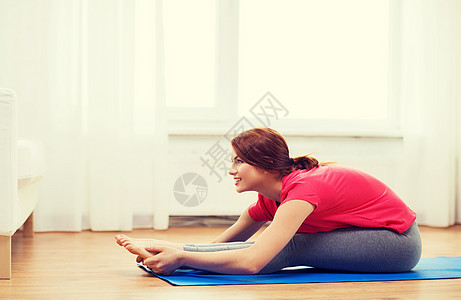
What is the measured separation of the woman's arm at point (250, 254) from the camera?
170cm

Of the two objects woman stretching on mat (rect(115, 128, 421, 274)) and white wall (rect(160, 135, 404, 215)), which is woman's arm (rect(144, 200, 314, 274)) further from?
white wall (rect(160, 135, 404, 215))

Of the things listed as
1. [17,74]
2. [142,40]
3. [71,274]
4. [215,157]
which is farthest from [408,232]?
[17,74]

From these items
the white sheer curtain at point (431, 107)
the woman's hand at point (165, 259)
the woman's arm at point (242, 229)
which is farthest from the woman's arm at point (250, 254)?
the white sheer curtain at point (431, 107)

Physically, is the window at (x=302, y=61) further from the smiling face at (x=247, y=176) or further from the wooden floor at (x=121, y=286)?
the smiling face at (x=247, y=176)

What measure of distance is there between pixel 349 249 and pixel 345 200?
0.17m

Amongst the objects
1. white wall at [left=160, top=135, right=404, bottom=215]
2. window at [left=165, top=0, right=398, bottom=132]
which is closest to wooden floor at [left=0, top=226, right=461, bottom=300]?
white wall at [left=160, top=135, right=404, bottom=215]

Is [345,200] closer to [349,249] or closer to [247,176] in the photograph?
[349,249]

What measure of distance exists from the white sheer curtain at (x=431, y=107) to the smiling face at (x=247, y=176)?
6.81 ft

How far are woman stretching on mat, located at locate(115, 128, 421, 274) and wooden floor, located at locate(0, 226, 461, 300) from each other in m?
0.11

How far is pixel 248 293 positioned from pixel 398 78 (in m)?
2.61

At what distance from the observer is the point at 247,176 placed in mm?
1893

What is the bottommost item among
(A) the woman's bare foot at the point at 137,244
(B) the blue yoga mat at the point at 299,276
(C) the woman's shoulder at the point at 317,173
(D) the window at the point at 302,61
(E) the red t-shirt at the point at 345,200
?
(B) the blue yoga mat at the point at 299,276

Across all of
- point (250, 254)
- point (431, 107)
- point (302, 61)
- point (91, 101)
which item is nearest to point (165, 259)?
point (250, 254)

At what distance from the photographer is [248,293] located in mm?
1654
